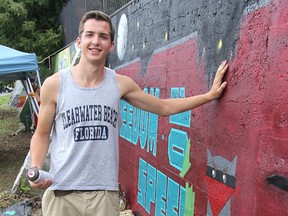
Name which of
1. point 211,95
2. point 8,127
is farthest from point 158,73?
point 8,127

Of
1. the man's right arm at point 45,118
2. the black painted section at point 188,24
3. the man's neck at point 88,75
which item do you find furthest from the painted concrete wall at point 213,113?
the man's right arm at point 45,118

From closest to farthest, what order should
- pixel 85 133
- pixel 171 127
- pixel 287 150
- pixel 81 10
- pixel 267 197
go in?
1. pixel 287 150
2. pixel 267 197
3. pixel 85 133
4. pixel 171 127
5. pixel 81 10

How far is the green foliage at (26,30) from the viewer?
13139 millimetres

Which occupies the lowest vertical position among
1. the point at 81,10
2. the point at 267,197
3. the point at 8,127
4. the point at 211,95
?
the point at 8,127

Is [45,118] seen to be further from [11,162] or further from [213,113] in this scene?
[11,162]

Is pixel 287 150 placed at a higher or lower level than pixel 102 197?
higher

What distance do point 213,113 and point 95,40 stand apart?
1.00 meters

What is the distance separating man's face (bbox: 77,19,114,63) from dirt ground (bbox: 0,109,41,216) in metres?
3.52

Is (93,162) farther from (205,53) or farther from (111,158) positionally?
(205,53)

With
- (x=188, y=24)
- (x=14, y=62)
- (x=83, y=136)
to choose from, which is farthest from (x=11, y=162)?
(x=83, y=136)

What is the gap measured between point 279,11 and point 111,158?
1.28 m

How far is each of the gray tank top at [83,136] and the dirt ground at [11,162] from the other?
3.18m

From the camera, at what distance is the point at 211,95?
101 inches

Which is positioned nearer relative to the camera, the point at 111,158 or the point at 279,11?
the point at 279,11
